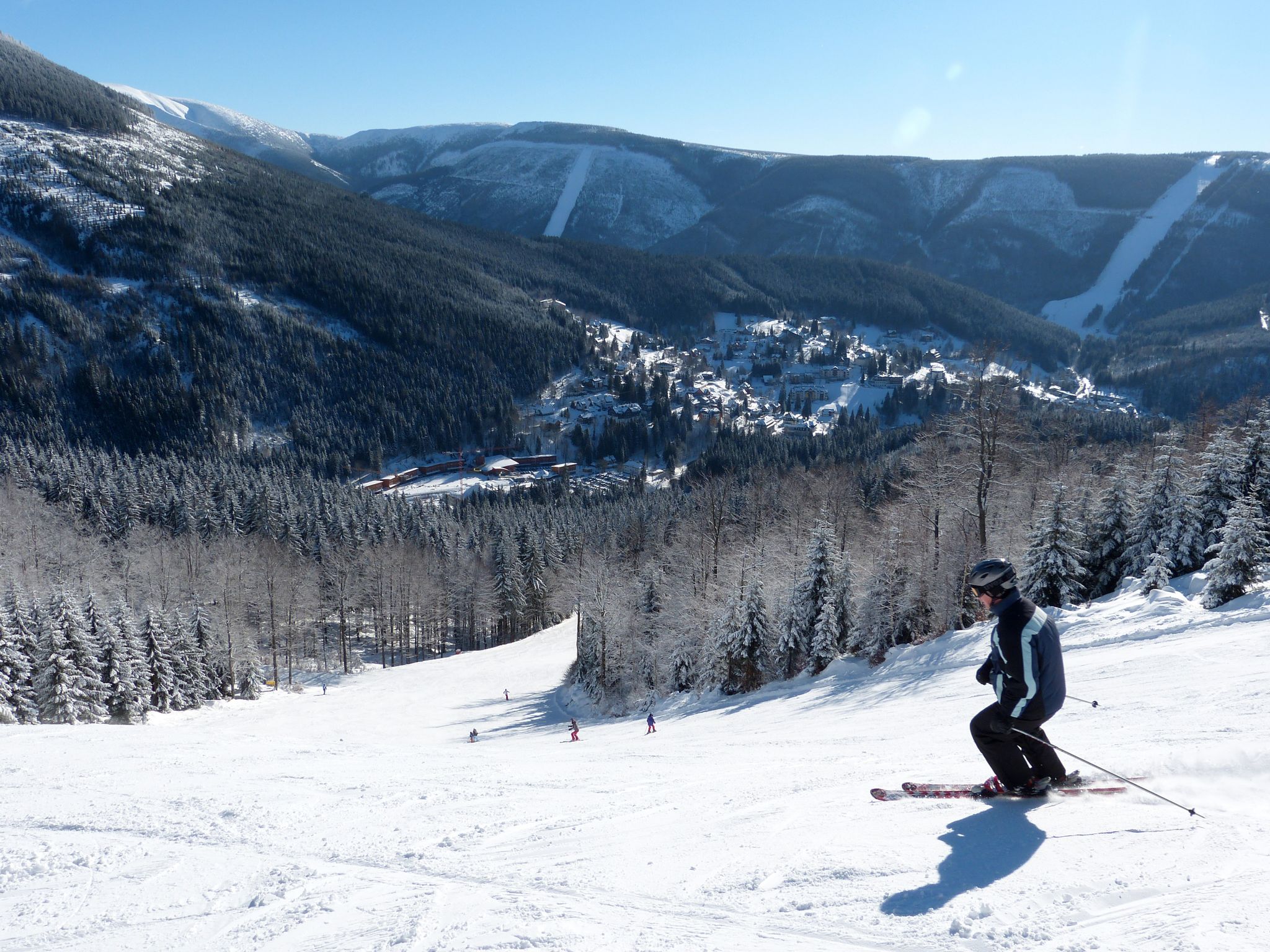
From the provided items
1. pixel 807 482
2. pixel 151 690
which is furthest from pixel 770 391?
pixel 151 690

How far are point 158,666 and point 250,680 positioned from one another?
9038 mm

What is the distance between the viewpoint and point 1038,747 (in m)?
5.52

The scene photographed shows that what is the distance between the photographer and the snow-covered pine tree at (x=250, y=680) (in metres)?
41.2

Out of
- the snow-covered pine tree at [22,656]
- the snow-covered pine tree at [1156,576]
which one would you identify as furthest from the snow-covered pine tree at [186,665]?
the snow-covered pine tree at [1156,576]

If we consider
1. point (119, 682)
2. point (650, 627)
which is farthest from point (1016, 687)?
point (119, 682)

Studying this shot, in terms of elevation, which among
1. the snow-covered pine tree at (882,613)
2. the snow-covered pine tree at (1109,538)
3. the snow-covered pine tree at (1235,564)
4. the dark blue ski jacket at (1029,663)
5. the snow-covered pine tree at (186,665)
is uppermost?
the dark blue ski jacket at (1029,663)

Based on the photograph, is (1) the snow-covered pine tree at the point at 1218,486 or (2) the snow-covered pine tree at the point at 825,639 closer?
(1) the snow-covered pine tree at the point at 1218,486

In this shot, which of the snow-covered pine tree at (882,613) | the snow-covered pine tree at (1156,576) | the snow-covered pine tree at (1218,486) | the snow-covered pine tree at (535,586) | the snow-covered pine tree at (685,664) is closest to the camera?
the snow-covered pine tree at (1156,576)

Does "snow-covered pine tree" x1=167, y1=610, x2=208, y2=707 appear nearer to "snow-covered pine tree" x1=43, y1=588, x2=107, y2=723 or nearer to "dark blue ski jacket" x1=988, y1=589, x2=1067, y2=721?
"snow-covered pine tree" x1=43, y1=588, x2=107, y2=723

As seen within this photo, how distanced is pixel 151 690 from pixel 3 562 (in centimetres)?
3712

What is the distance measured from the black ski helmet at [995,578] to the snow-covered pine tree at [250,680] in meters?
46.0

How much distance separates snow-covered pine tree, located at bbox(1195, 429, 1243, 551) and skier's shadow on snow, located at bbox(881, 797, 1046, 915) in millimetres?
22889

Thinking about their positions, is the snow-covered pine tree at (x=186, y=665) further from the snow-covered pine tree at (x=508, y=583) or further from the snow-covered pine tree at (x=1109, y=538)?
the snow-covered pine tree at (x=1109, y=538)

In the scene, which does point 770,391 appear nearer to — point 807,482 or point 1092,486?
point 807,482
